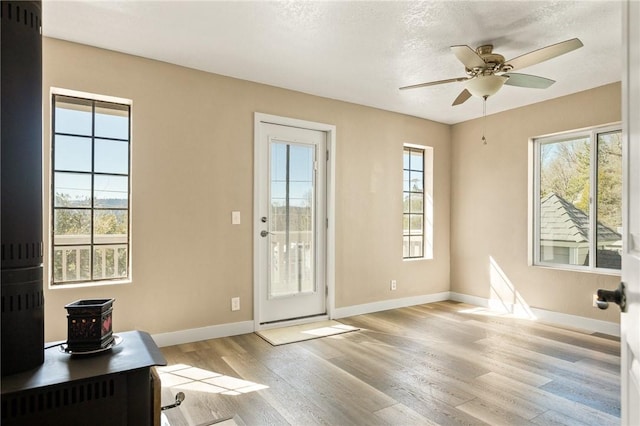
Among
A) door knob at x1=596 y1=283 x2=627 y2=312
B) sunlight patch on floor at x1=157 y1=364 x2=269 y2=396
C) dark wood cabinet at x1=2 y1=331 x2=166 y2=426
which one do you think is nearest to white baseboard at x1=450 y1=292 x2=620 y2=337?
sunlight patch on floor at x1=157 y1=364 x2=269 y2=396

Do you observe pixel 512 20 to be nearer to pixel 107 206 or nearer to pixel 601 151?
pixel 601 151

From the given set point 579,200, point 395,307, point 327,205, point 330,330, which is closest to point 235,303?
point 330,330

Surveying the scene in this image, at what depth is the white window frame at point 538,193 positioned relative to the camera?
404 cm

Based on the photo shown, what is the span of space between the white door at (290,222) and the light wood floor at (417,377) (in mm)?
592

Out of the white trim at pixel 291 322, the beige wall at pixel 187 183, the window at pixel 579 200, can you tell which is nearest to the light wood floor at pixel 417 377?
the white trim at pixel 291 322

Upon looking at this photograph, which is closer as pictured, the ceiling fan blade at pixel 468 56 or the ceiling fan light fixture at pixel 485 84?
the ceiling fan blade at pixel 468 56

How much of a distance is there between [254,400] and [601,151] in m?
4.23

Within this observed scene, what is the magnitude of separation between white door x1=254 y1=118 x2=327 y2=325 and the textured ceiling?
72 cm

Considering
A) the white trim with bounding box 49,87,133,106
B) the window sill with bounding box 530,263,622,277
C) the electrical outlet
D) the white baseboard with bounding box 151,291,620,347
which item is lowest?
the white baseboard with bounding box 151,291,620,347

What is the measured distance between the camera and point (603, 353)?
331cm

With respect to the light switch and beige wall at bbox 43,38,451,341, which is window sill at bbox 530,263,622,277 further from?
the light switch

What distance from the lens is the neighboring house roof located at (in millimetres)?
4129

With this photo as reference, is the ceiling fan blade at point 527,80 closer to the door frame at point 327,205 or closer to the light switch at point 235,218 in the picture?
the door frame at point 327,205

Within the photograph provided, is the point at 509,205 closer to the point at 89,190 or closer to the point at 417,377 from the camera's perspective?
the point at 417,377
